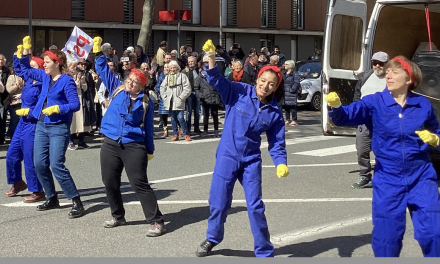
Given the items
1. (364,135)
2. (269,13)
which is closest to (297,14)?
(269,13)

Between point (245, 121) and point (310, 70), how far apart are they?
1644 centimetres

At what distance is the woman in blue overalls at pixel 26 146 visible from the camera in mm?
8414

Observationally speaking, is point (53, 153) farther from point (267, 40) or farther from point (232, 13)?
point (267, 40)

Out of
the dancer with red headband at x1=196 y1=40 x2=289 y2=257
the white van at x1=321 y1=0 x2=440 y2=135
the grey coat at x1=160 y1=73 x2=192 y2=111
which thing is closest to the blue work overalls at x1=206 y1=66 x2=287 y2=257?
the dancer with red headband at x1=196 y1=40 x2=289 y2=257

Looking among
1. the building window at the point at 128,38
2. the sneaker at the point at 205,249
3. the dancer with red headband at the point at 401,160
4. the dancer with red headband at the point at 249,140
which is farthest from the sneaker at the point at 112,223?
the building window at the point at 128,38

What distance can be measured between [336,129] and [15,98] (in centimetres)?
590

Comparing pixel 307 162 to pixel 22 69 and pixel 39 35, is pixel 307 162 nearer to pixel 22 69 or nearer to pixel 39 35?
pixel 22 69

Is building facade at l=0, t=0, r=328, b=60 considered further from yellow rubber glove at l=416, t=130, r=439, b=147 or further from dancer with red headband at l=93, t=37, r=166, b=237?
yellow rubber glove at l=416, t=130, r=439, b=147

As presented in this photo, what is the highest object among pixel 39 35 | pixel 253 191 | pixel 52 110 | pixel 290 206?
pixel 39 35

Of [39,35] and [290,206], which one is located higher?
[39,35]

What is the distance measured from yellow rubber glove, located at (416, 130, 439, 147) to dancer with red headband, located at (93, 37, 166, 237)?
2926mm

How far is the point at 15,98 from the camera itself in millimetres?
12906

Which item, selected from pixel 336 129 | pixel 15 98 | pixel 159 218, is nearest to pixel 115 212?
pixel 159 218

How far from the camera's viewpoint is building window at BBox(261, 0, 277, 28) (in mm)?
37938
